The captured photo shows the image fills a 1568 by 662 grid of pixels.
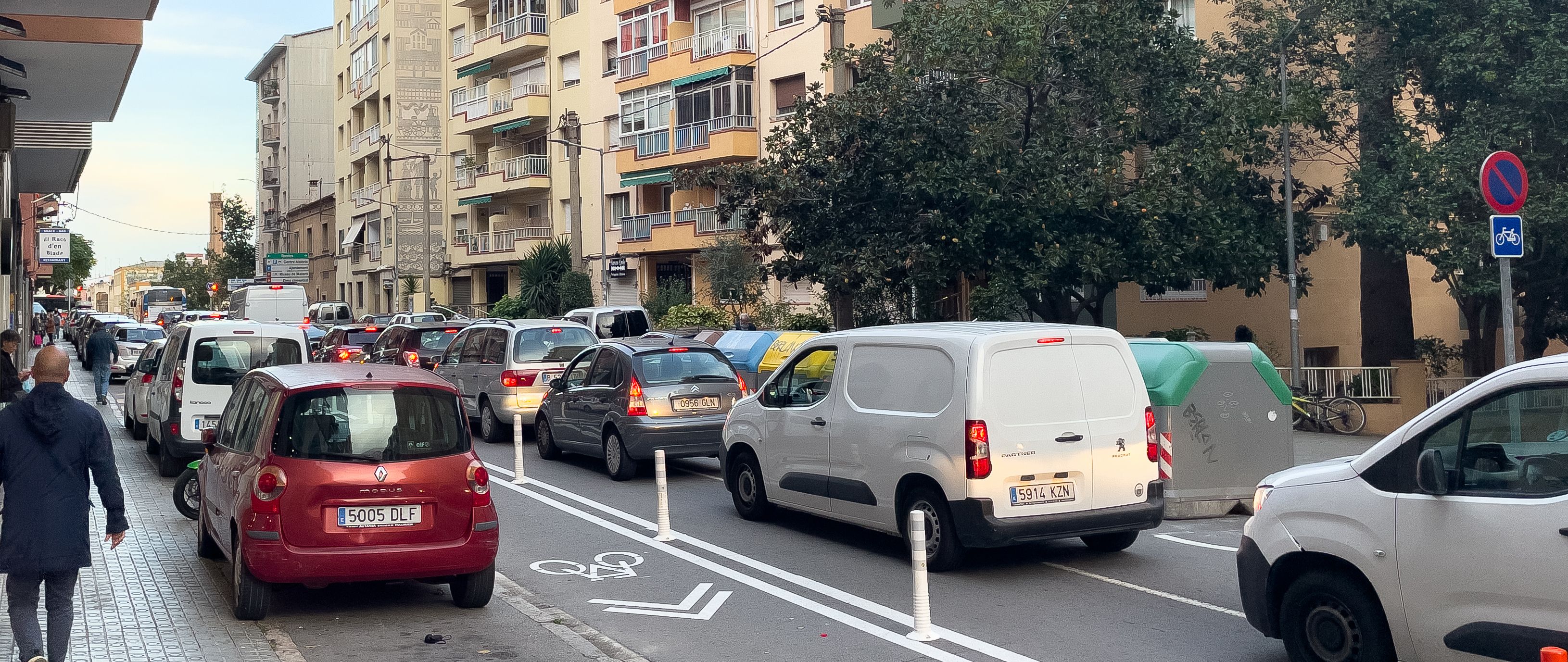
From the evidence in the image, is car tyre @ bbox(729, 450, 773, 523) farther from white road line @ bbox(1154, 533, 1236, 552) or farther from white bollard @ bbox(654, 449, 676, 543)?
white road line @ bbox(1154, 533, 1236, 552)

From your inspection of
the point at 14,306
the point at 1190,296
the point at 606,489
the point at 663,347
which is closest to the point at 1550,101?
the point at 1190,296

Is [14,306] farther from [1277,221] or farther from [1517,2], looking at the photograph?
[1517,2]

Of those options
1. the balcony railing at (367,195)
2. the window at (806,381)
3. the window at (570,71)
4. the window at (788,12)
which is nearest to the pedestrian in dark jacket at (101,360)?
the window at (806,381)

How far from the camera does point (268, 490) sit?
7941 millimetres

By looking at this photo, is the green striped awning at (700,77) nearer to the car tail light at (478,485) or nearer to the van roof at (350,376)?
the van roof at (350,376)

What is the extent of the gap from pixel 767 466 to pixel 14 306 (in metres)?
28.7

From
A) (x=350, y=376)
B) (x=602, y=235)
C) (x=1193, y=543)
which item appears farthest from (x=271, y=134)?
(x=1193, y=543)

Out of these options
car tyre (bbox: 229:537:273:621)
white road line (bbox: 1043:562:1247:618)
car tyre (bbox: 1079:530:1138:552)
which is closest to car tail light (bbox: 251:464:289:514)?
car tyre (bbox: 229:537:273:621)

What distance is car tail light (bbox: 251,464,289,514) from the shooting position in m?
7.90

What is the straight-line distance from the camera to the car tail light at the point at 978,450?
9.14 metres

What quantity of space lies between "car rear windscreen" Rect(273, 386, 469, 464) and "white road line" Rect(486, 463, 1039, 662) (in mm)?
2586

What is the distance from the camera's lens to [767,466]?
11.6 m

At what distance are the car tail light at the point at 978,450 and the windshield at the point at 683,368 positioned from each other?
20.1 ft

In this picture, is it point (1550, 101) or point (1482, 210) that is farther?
point (1482, 210)
